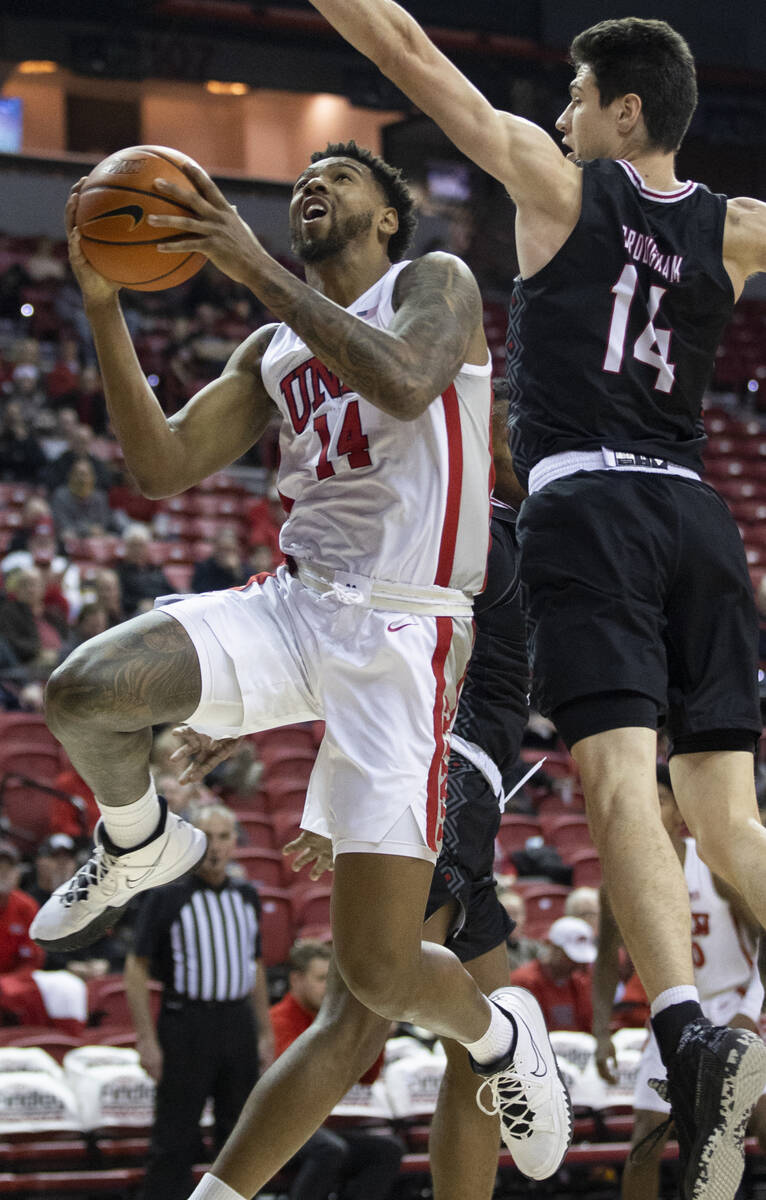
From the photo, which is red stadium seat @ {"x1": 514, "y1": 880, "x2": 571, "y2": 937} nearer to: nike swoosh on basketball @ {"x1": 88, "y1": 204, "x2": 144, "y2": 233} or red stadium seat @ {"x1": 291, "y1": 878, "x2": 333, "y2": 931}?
red stadium seat @ {"x1": 291, "y1": 878, "x2": 333, "y2": 931}

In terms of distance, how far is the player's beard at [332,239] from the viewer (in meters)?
3.74

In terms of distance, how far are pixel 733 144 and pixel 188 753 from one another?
20157 millimetres

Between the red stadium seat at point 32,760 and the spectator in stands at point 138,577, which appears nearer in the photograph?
the red stadium seat at point 32,760

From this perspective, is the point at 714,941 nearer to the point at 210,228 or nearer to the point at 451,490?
the point at 451,490

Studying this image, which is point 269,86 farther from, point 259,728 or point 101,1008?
point 259,728

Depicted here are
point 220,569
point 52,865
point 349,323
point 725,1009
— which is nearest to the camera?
point 349,323

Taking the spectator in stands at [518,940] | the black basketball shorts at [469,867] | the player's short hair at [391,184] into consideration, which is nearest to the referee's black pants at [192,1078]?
the spectator in stands at [518,940]

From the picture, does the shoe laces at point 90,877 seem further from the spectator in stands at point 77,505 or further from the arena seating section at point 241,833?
the spectator in stands at point 77,505

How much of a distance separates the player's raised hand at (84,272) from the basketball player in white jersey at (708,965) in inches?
150

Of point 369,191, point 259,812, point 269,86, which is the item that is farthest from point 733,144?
point 369,191

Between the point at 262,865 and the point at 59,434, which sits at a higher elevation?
the point at 59,434

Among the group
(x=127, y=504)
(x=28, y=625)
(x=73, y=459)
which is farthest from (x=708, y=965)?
(x=127, y=504)

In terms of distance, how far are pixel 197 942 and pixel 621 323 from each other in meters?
4.52

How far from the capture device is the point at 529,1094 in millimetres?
3939
